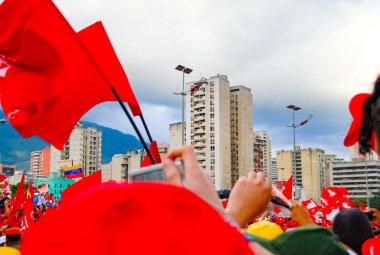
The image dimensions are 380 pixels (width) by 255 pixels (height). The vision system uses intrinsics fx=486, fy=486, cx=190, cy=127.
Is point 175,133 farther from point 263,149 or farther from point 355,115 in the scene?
point 355,115

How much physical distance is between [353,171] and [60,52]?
12063cm

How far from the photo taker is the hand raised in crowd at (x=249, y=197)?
4.50 ft

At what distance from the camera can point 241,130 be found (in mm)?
78438

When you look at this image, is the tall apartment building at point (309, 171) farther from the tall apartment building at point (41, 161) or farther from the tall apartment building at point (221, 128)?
the tall apartment building at point (41, 161)

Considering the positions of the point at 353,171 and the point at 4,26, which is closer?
the point at 4,26

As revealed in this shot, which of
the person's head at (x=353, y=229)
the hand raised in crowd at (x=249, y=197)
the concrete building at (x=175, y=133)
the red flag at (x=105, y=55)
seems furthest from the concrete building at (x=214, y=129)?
the hand raised in crowd at (x=249, y=197)

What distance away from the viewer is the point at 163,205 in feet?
2.52

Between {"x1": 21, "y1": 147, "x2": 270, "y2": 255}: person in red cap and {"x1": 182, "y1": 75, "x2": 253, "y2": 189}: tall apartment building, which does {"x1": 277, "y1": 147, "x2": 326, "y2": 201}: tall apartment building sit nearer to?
{"x1": 182, "y1": 75, "x2": 253, "y2": 189}: tall apartment building

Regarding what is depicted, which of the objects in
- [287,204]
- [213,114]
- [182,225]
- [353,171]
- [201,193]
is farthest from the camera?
[353,171]

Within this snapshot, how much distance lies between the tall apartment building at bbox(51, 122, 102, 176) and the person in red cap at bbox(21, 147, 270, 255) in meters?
108

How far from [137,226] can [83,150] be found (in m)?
112

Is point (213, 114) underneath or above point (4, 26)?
above

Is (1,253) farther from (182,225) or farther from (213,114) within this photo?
(213,114)

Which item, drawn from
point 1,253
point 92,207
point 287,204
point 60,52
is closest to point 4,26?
point 60,52
